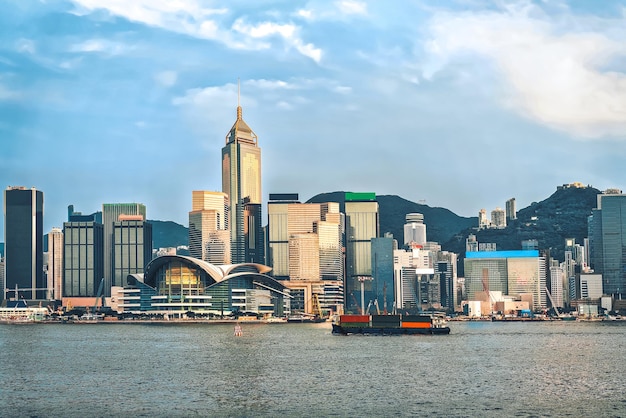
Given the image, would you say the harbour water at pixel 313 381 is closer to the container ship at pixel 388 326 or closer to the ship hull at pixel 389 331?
the ship hull at pixel 389 331

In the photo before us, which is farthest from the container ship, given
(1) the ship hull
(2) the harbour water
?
(2) the harbour water

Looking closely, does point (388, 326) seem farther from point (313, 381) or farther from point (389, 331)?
point (313, 381)

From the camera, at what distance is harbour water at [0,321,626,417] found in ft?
221

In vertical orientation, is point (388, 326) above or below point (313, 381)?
above

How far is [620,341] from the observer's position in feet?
524

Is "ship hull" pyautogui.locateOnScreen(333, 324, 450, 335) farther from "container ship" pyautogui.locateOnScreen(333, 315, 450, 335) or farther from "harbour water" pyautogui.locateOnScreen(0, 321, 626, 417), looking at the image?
"harbour water" pyautogui.locateOnScreen(0, 321, 626, 417)

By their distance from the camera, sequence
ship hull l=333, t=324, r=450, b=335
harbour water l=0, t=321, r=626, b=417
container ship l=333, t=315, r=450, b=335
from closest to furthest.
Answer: harbour water l=0, t=321, r=626, b=417 → ship hull l=333, t=324, r=450, b=335 → container ship l=333, t=315, r=450, b=335

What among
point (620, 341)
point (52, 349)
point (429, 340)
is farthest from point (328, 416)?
point (620, 341)

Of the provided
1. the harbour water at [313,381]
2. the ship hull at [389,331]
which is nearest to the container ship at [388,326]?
the ship hull at [389,331]

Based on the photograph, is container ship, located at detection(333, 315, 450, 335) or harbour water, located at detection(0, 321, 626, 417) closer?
harbour water, located at detection(0, 321, 626, 417)

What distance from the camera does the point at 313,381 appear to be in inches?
3349

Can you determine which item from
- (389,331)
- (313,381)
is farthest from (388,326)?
(313,381)

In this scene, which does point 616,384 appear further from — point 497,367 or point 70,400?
point 70,400

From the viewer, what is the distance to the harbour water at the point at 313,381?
221 feet
